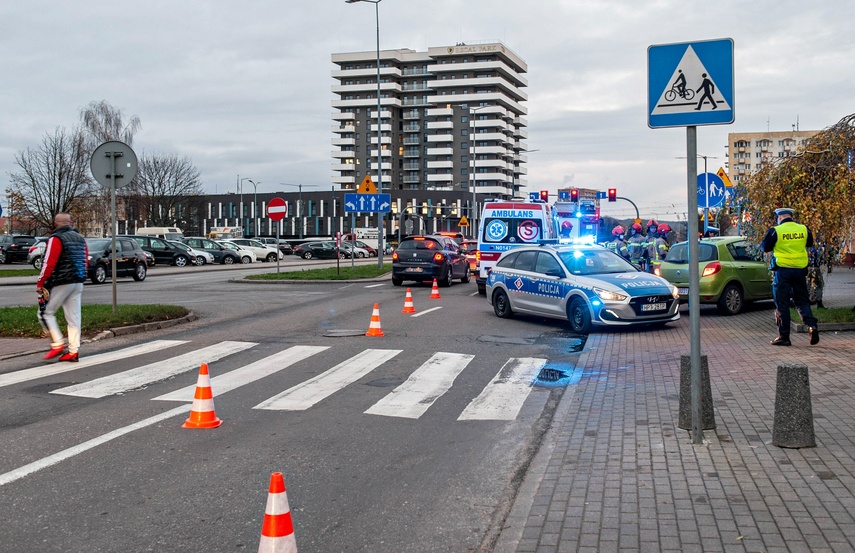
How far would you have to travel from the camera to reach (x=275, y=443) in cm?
664

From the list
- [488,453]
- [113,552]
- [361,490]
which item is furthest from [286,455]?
[113,552]

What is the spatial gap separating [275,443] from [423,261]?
1937 centimetres

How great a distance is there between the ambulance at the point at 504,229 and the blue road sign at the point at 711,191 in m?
5.52

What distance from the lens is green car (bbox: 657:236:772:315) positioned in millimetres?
15914

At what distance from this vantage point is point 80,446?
6.45m

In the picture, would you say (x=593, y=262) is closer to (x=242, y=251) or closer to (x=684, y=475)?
(x=684, y=475)

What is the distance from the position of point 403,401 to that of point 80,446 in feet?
10.2

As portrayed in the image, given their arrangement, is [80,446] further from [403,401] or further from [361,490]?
[403,401]

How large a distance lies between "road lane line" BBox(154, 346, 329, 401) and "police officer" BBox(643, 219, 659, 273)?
1269cm

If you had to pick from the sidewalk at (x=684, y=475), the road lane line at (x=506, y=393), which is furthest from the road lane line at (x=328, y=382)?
the sidewalk at (x=684, y=475)

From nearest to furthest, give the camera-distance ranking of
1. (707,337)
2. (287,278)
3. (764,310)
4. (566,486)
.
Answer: (566,486) → (707,337) → (764,310) → (287,278)

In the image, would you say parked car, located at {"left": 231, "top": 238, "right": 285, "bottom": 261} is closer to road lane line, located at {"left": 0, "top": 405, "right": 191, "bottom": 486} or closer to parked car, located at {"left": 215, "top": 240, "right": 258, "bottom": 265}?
parked car, located at {"left": 215, "top": 240, "right": 258, "bottom": 265}

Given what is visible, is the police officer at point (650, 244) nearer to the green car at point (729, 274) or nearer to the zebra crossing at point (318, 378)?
the green car at point (729, 274)

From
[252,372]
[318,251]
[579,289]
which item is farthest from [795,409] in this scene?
[318,251]
